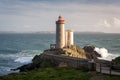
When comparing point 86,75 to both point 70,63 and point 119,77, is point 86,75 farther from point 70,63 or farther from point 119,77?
point 70,63

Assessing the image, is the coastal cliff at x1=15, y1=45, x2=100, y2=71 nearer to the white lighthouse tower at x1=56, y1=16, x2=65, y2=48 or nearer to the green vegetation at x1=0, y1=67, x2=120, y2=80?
the white lighthouse tower at x1=56, y1=16, x2=65, y2=48

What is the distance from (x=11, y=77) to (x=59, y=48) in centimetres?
2253

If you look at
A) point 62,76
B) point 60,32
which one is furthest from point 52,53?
point 62,76

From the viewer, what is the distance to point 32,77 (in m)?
24.9

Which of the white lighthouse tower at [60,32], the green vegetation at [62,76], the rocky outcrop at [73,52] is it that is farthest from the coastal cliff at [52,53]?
the green vegetation at [62,76]

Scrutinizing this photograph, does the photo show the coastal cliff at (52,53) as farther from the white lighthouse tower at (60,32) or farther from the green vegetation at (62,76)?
the green vegetation at (62,76)

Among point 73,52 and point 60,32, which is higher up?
point 60,32

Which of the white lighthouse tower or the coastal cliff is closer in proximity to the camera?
the coastal cliff

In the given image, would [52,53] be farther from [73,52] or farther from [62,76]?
[62,76]

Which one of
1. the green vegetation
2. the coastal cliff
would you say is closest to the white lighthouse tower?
the coastal cliff

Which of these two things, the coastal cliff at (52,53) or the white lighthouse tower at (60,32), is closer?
the coastal cliff at (52,53)

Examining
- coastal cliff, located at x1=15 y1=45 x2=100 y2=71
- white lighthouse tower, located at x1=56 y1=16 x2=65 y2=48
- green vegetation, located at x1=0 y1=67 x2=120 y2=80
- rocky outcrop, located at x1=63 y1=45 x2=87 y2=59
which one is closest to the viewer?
green vegetation, located at x1=0 y1=67 x2=120 y2=80

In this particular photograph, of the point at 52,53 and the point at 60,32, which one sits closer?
the point at 52,53

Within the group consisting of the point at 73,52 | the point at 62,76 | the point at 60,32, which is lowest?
the point at 62,76
